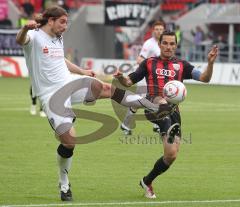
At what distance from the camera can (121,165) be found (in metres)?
15.0

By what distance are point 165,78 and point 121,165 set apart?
3310 millimetres

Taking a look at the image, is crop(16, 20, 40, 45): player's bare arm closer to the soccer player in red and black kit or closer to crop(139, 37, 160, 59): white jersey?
the soccer player in red and black kit

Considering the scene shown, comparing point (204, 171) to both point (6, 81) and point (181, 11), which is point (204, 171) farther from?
point (181, 11)

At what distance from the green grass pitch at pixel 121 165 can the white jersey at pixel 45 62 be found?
1513 millimetres

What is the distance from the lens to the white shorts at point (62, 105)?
37.6 ft

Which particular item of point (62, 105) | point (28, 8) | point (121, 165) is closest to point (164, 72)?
point (62, 105)

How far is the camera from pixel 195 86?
3841 cm

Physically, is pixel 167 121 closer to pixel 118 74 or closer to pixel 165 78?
pixel 165 78

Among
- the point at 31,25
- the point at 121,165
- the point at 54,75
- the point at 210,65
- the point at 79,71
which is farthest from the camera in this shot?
the point at 121,165

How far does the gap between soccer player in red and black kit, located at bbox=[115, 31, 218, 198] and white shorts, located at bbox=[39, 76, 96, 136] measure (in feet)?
2.13

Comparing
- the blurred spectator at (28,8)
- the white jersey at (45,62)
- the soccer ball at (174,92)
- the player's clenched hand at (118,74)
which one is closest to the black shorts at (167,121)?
the soccer ball at (174,92)

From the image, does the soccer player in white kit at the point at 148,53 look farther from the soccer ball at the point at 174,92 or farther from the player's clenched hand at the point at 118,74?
the player's clenched hand at the point at 118,74

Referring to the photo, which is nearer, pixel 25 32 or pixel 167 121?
pixel 25 32

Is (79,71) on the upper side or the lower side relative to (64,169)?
upper
